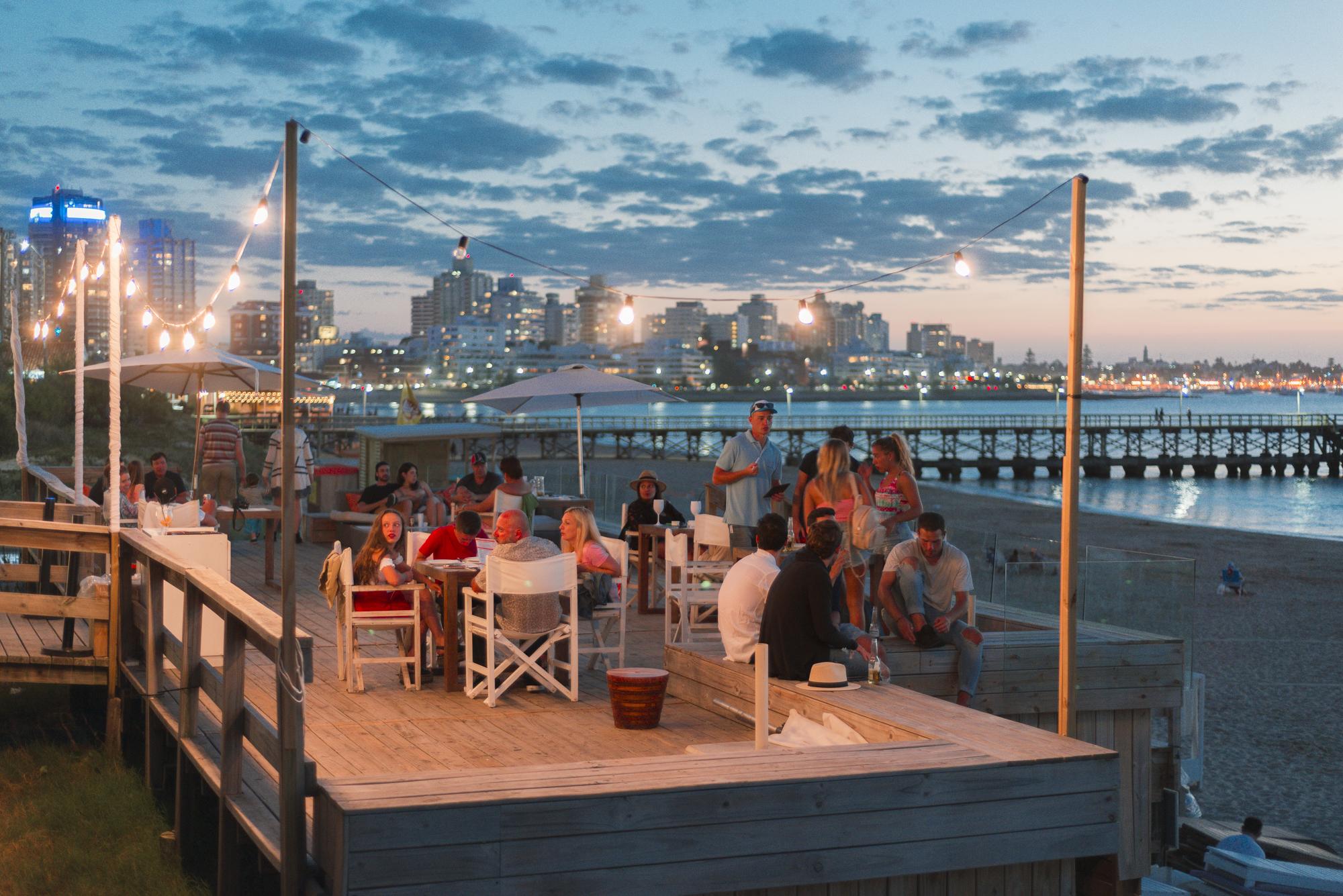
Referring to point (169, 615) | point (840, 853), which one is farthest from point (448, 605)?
point (840, 853)

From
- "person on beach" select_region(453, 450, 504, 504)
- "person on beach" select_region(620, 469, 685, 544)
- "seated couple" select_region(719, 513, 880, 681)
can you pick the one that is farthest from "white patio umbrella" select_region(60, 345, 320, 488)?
"seated couple" select_region(719, 513, 880, 681)

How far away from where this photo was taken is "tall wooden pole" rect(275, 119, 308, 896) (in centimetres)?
412

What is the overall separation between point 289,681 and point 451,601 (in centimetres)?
315

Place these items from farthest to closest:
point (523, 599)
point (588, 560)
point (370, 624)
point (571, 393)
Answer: point (571, 393), point (588, 560), point (370, 624), point (523, 599)

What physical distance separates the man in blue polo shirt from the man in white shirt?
106 inches

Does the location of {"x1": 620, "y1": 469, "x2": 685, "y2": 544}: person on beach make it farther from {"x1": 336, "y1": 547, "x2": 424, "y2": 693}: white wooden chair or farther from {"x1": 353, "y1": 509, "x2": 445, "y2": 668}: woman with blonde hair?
{"x1": 336, "y1": 547, "x2": 424, "y2": 693}: white wooden chair

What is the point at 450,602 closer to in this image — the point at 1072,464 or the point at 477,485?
the point at 1072,464

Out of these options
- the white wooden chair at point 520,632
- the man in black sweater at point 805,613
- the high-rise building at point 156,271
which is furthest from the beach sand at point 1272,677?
the high-rise building at point 156,271

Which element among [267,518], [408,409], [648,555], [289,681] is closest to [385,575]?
[289,681]

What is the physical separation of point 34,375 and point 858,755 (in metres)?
45.9

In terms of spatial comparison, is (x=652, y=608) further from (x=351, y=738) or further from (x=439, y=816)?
(x=439, y=816)

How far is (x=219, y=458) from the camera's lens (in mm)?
13484

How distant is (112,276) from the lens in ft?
26.9

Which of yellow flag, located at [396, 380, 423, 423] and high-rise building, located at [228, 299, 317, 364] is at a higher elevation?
high-rise building, located at [228, 299, 317, 364]
